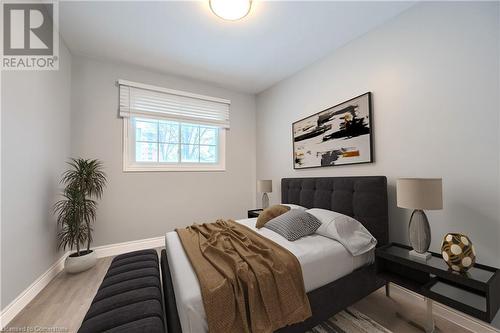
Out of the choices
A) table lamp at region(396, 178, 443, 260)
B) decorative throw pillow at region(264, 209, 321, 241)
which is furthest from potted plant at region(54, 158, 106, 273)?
table lamp at region(396, 178, 443, 260)

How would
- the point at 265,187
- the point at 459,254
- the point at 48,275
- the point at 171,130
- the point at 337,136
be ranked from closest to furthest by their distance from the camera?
1. the point at 459,254
2. the point at 48,275
3. the point at 337,136
4. the point at 265,187
5. the point at 171,130

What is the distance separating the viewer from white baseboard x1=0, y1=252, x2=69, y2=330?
154cm

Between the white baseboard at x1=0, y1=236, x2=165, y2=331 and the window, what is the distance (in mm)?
1164

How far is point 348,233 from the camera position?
1806 millimetres

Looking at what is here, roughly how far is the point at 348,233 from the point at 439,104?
4.67 feet

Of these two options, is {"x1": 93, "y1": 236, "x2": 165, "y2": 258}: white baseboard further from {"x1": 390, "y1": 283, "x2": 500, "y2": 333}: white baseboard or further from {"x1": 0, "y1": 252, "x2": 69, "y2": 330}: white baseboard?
{"x1": 390, "y1": 283, "x2": 500, "y2": 333}: white baseboard

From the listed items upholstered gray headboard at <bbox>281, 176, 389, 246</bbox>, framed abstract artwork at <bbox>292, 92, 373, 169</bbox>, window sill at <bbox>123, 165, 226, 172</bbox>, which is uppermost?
framed abstract artwork at <bbox>292, 92, 373, 169</bbox>

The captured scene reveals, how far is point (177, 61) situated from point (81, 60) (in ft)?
4.46

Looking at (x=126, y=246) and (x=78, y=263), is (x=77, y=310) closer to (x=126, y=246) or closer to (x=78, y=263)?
(x=78, y=263)

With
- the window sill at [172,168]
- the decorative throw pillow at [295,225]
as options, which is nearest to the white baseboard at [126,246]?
the window sill at [172,168]

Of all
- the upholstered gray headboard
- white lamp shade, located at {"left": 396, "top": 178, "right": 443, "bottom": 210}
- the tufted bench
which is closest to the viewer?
the tufted bench

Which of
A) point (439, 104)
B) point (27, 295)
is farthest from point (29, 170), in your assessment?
point (439, 104)

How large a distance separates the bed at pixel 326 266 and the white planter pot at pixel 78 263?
3.90 feet

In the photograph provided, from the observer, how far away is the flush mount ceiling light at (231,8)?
184 cm
